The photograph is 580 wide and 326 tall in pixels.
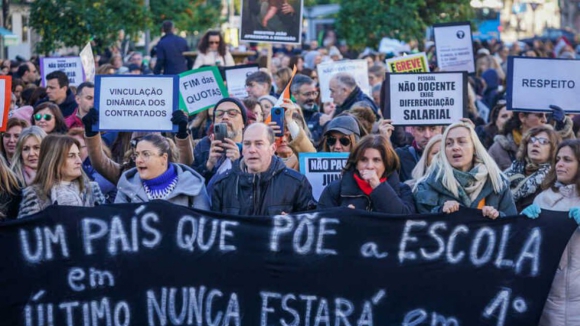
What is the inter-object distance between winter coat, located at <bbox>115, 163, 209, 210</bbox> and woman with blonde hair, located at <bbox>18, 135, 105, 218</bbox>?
220 millimetres

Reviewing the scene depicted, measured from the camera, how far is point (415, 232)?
6.95 metres

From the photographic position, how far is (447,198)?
293 inches

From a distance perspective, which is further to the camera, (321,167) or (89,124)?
(89,124)

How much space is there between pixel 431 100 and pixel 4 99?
11.1 feet

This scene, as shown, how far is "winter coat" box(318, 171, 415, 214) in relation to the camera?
7.24m

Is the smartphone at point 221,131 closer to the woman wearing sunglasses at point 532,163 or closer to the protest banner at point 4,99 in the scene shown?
the protest banner at point 4,99

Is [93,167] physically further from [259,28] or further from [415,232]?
[259,28]

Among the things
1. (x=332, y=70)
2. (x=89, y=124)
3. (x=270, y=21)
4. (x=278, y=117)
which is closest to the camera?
(x=89, y=124)

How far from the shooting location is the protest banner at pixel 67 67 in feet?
49.7

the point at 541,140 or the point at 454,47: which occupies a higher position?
the point at 454,47

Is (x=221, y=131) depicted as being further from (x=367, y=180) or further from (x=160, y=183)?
(x=367, y=180)

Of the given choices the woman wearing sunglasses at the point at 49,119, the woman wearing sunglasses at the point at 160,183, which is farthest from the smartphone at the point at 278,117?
the woman wearing sunglasses at the point at 49,119

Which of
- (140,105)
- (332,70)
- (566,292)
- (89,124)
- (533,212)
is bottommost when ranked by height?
(566,292)

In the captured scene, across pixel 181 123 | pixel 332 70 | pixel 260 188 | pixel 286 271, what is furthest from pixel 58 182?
pixel 332 70
